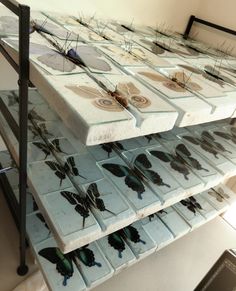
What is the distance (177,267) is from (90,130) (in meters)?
0.95

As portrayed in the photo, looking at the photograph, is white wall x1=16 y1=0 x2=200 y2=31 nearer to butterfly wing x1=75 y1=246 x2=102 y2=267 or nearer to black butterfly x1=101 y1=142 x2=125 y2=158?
black butterfly x1=101 y1=142 x2=125 y2=158

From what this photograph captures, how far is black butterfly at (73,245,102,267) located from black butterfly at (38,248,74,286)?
0.11 feet

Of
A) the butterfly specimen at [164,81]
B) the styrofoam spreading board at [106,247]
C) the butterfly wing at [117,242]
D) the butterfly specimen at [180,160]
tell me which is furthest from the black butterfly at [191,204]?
the butterfly specimen at [164,81]

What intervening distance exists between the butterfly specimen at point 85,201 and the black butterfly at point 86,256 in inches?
9.0

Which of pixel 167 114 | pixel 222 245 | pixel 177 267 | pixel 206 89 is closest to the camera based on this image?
pixel 167 114

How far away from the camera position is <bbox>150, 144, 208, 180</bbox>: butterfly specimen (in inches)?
35.1

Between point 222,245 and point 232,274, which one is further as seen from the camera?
point 222,245

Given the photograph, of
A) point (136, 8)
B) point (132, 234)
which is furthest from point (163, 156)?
point (136, 8)

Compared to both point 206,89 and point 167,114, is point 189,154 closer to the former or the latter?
point 206,89

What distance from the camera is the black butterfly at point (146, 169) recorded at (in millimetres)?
815

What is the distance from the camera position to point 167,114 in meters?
0.55

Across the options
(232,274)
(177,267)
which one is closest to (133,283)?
(177,267)

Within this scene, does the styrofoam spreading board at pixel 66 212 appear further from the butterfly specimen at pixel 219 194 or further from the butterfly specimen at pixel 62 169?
the butterfly specimen at pixel 219 194

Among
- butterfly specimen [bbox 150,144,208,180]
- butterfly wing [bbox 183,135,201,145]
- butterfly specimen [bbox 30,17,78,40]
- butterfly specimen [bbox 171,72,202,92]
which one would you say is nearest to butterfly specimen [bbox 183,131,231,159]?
butterfly wing [bbox 183,135,201,145]
